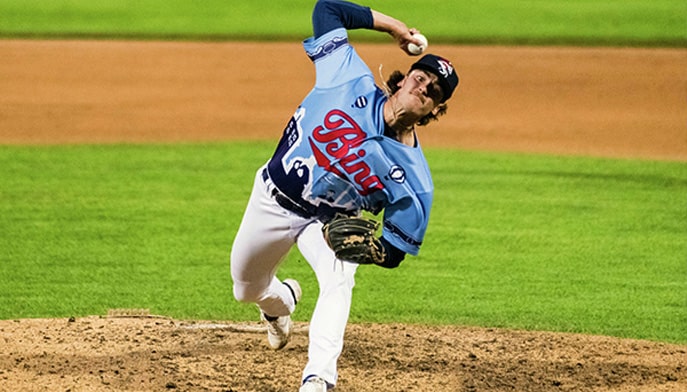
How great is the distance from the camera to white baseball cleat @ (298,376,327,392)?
4.83 meters

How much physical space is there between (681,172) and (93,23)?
39.8 ft

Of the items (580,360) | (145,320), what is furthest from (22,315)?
(580,360)

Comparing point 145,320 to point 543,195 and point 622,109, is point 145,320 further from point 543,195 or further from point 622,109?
point 622,109

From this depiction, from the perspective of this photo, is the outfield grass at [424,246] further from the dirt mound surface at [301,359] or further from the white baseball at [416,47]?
the white baseball at [416,47]

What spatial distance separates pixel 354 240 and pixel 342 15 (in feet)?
4.22

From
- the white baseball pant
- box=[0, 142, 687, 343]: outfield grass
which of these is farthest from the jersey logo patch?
box=[0, 142, 687, 343]: outfield grass

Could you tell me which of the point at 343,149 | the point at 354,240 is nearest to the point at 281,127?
the point at 343,149

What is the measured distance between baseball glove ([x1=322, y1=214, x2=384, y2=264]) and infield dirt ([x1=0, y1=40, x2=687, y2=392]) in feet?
3.32

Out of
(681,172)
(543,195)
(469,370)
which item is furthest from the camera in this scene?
(681,172)

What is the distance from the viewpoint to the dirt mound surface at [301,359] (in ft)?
18.7

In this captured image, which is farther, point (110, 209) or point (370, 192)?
point (110, 209)

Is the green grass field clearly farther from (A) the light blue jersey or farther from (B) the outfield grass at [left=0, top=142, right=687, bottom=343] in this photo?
(A) the light blue jersey

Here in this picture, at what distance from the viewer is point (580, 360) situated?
628cm

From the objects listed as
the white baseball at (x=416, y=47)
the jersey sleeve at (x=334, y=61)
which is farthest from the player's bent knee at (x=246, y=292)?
the white baseball at (x=416, y=47)
